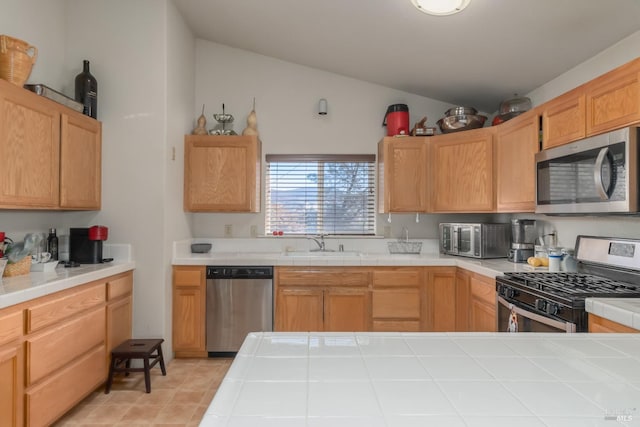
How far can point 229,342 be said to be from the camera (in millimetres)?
3221

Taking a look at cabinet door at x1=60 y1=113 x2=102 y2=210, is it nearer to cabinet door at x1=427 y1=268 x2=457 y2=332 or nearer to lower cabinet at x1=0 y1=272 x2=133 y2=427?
lower cabinet at x1=0 y1=272 x2=133 y2=427

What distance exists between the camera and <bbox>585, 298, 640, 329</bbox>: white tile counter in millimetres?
1481

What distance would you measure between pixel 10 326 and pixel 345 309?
2.23 meters

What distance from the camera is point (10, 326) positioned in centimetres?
178

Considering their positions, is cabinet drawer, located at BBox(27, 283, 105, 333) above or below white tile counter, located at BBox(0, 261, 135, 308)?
below

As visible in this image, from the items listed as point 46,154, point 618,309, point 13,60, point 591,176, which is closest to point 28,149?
point 46,154

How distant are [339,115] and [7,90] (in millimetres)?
2693

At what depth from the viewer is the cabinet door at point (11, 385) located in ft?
5.71

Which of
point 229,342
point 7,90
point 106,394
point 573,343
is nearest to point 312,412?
point 573,343

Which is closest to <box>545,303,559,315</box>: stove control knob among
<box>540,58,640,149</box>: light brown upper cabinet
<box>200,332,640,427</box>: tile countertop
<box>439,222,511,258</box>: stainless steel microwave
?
<box>200,332,640,427</box>: tile countertop

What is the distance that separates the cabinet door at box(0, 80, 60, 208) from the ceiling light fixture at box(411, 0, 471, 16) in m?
2.20

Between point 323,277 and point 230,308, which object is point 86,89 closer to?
point 230,308

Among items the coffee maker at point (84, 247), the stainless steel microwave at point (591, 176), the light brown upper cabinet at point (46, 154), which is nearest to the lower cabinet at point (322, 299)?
the coffee maker at point (84, 247)

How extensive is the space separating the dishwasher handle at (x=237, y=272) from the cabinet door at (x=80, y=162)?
102 centimetres
